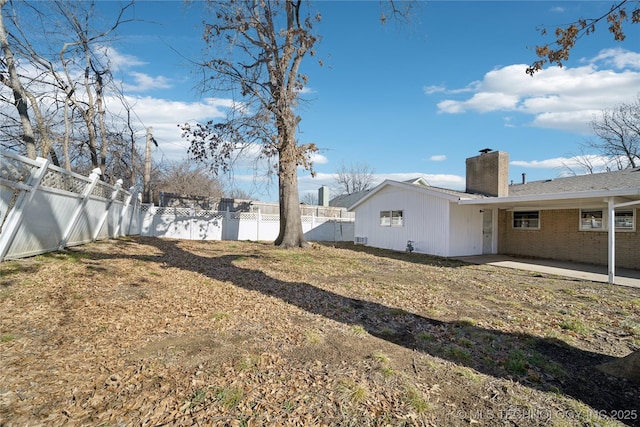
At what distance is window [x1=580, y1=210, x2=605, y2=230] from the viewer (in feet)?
35.7

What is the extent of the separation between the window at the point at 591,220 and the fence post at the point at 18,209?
15252 mm

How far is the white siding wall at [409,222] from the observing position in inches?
493

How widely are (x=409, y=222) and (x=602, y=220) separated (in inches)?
256

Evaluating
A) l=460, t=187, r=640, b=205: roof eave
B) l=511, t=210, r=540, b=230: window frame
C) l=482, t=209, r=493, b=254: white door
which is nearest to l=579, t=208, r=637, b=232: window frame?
l=511, t=210, r=540, b=230: window frame

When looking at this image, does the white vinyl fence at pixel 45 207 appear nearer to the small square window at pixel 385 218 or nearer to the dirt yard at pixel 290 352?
the dirt yard at pixel 290 352

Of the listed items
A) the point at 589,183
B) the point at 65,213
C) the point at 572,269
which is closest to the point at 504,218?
the point at 589,183

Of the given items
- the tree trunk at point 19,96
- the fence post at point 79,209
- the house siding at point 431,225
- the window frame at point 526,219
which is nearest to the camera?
the fence post at point 79,209

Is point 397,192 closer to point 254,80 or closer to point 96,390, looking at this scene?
point 254,80

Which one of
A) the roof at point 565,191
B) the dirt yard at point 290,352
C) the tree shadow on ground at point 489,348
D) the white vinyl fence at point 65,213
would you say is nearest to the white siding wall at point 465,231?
the roof at point 565,191

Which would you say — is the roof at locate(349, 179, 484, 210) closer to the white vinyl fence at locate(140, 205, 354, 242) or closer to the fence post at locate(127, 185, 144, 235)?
the white vinyl fence at locate(140, 205, 354, 242)

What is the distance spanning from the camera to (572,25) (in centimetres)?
403

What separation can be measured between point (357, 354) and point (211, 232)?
1328 cm

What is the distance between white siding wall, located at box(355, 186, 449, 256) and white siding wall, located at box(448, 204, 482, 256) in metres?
0.32

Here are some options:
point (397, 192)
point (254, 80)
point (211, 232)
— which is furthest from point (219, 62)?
point (397, 192)
